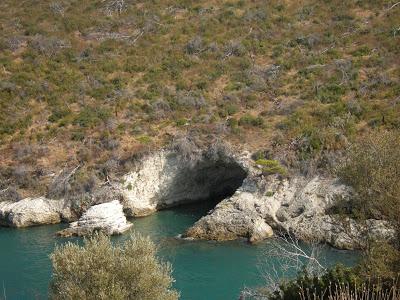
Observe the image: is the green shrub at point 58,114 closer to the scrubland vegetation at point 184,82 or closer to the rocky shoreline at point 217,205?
the scrubland vegetation at point 184,82

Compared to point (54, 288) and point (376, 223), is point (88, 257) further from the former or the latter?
point (376, 223)

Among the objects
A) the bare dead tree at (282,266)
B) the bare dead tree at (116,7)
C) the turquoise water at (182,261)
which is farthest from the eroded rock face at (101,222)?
the bare dead tree at (116,7)

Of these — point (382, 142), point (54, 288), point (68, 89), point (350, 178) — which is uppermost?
point (68, 89)

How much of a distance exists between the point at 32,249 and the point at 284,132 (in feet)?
74.6

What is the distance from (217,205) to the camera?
115ft

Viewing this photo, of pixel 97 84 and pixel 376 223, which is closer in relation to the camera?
pixel 376 223

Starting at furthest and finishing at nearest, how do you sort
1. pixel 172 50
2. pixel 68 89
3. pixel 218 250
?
1. pixel 172 50
2. pixel 68 89
3. pixel 218 250

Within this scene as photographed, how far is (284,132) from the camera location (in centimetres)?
4150

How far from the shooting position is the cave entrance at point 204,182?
41.9 metres

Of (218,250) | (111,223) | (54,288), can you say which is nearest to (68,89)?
(111,223)

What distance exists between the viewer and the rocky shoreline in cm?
3186

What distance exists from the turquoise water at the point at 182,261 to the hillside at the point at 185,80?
7760mm

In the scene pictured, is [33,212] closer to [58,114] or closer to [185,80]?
[58,114]

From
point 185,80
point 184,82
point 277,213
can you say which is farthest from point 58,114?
point 277,213
